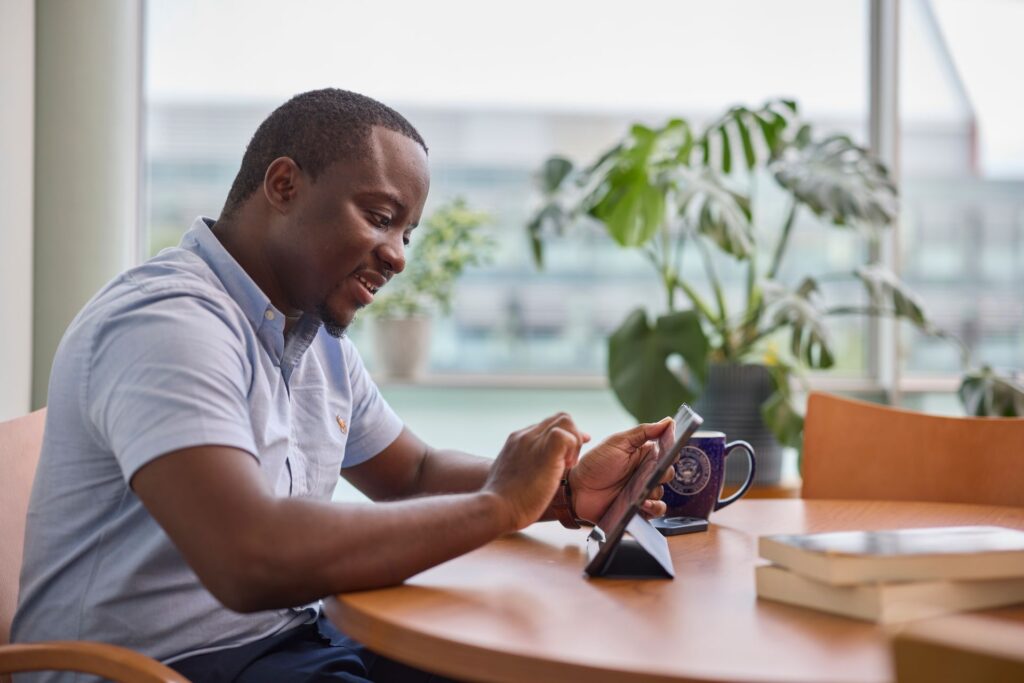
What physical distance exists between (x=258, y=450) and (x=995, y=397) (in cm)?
243

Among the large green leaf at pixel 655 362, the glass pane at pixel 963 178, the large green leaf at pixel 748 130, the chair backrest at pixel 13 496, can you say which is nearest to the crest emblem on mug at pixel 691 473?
the chair backrest at pixel 13 496

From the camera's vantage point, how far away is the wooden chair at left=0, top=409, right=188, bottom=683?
3.34 feet

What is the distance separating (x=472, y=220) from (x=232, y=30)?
3.57 ft

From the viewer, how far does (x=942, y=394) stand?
12.4 feet

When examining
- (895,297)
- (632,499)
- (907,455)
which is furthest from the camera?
(895,297)

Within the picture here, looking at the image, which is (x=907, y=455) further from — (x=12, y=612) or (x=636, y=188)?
(x=12, y=612)

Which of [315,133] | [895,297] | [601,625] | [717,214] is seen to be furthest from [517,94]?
[601,625]

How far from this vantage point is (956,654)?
58 centimetres

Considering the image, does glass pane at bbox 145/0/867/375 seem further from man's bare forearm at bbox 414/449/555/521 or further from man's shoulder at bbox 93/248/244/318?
man's shoulder at bbox 93/248/244/318

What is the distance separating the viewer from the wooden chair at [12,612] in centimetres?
102

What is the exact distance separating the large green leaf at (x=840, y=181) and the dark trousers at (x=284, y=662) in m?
2.07

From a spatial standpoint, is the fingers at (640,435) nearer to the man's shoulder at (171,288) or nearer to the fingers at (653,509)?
the fingers at (653,509)

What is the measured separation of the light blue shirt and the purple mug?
517mm

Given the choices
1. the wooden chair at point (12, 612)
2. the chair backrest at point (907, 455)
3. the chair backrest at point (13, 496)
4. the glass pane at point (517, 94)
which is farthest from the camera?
the glass pane at point (517, 94)
